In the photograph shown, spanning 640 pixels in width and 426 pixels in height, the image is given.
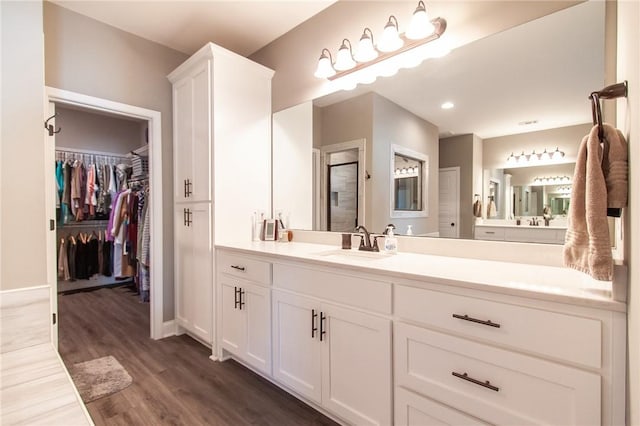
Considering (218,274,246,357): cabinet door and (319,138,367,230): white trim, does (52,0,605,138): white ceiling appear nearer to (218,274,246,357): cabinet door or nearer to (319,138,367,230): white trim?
(319,138,367,230): white trim

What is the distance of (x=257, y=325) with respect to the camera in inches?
77.2

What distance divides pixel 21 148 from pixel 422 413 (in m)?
1.91

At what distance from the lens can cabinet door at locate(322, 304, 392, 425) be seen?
1.34 meters

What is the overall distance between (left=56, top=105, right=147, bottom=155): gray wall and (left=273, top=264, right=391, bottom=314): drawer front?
11.2 feet

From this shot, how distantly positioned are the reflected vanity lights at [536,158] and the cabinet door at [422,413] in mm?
1237

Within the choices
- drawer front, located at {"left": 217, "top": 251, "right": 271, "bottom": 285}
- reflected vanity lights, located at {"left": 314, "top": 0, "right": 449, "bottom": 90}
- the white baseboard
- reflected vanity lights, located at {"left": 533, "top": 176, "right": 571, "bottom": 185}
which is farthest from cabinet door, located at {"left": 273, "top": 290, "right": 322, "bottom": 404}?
reflected vanity lights, located at {"left": 314, "top": 0, "right": 449, "bottom": 90}

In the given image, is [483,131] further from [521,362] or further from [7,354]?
[7,354]

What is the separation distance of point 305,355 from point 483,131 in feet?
5.30

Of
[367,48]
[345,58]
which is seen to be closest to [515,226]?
[367,48]

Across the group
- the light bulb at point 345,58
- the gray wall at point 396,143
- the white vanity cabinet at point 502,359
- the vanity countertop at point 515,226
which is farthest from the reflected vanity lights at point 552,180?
the light bulb at point 345,58

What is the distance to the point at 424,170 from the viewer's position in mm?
1896

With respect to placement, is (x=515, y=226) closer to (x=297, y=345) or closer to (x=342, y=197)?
(x=342, y=197)

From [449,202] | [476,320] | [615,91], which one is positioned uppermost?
[615,91]

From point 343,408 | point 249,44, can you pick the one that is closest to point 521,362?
point 343,408
